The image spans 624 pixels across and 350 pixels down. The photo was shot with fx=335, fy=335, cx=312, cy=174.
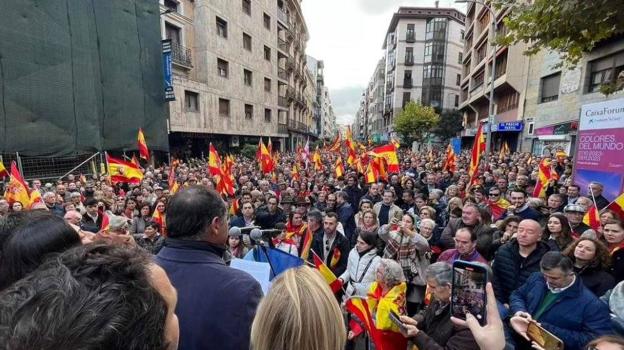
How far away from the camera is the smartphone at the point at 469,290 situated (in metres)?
1.75

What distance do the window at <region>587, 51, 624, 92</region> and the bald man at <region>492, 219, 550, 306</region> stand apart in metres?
13.8

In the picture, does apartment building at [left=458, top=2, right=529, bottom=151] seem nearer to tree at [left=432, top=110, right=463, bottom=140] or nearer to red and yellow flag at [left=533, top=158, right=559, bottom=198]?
tree at [left=432, top=110, right=463, bottom=140]

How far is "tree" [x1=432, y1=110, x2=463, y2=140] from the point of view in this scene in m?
40.8

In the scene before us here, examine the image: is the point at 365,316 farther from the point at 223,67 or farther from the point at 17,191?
the point at 223,67

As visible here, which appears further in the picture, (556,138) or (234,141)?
(234,141)

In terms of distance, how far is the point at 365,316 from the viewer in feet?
9.06

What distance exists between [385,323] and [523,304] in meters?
1.20

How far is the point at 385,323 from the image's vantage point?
2.57 metres

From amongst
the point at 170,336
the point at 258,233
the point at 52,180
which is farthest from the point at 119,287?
the point at 52,180

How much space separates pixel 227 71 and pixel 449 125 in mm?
28574

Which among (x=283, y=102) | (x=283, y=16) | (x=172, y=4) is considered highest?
(x=283, y=16)

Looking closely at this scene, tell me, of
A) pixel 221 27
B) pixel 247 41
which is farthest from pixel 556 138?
pixel 247 41

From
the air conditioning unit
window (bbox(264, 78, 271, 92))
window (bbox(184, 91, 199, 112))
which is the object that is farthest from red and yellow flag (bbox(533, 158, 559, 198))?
window (bbox(264, 78, 271, 92))

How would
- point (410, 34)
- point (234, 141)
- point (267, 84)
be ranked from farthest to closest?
point (410, 34)
point (267, 84)
point (234, 141)
